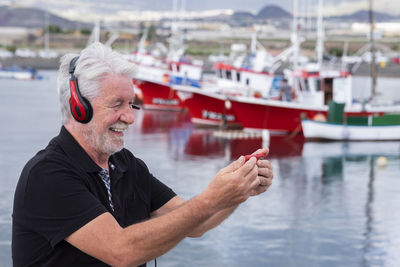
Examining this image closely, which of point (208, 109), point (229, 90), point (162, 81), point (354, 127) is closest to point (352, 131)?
point (354, 127)

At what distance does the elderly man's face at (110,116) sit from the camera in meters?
2.25

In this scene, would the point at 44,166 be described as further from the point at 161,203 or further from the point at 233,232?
the point at 233,232

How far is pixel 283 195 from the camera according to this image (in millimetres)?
13430

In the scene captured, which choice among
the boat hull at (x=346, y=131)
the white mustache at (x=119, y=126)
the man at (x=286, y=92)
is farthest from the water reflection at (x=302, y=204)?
the white mustache at (x=119, y=126)

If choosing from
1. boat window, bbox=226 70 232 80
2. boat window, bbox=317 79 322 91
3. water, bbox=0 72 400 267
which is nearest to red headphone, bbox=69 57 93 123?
water, bbox=0 72 400 267

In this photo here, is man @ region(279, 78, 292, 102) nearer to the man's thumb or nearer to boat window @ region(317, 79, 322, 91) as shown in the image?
boat window @ region(317, 79, 322, 91)

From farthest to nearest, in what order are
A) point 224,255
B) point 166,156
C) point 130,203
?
point 166,156 → point 224,255 → point 130,203

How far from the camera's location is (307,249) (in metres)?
9.07

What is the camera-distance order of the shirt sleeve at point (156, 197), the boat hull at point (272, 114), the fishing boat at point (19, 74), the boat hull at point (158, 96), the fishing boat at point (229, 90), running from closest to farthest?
the shirt sleeve at point (156, 197) → the boat hull at point (272, 114) → the fishing boat at point (229, 90) → the boat hull at point (158, 96) → the fishing boat at point (19, 74)

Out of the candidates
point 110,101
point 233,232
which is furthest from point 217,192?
point 233,232

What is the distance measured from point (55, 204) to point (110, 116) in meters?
0.34

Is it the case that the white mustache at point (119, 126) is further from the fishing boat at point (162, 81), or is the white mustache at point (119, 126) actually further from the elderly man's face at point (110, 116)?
the fishing boat at point (162, 81)

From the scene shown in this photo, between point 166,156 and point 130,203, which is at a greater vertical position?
point 130,203

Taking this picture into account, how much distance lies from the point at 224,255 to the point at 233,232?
1.21m
